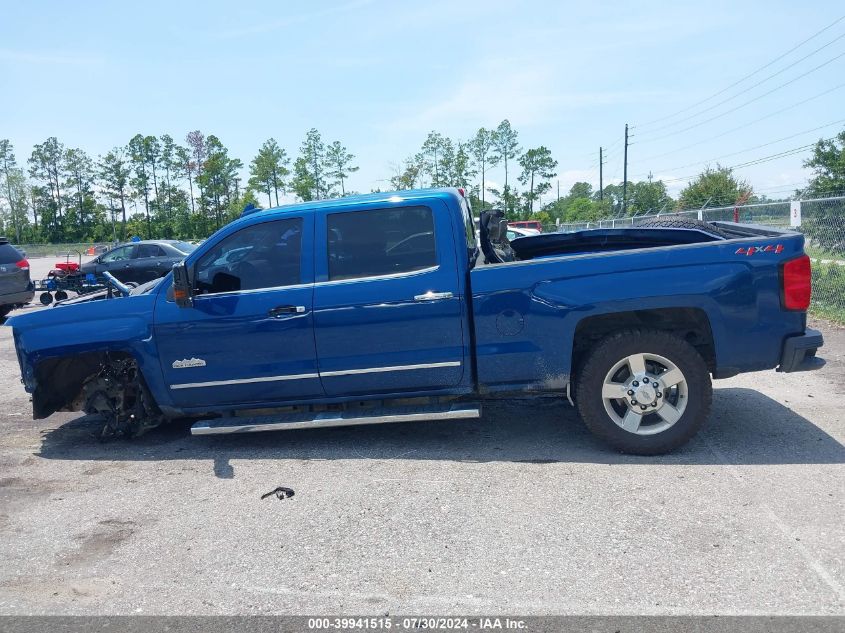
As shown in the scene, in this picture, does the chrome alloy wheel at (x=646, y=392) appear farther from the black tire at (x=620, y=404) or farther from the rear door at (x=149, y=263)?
the rear door at (x=149, y=263)

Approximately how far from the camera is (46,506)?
4.49m

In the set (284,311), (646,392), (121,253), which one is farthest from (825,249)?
(121,253)

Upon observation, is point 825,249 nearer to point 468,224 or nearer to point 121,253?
point 468,224

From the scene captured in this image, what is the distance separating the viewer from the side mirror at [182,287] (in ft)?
16.5

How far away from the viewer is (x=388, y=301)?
192 inches

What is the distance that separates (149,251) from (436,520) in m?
16.6

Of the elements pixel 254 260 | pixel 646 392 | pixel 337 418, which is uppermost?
pixel 254 260

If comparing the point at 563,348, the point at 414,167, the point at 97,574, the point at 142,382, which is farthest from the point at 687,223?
the point at 414,167

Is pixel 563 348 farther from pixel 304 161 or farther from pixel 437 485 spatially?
pixel 304 161

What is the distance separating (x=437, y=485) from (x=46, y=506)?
8.45 feet

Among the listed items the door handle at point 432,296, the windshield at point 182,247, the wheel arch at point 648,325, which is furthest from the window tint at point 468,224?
the windshield at point 182,247

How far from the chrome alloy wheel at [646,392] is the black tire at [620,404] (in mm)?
27

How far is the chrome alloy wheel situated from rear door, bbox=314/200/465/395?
110 cm

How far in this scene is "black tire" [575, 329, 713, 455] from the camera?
4.68 metres
